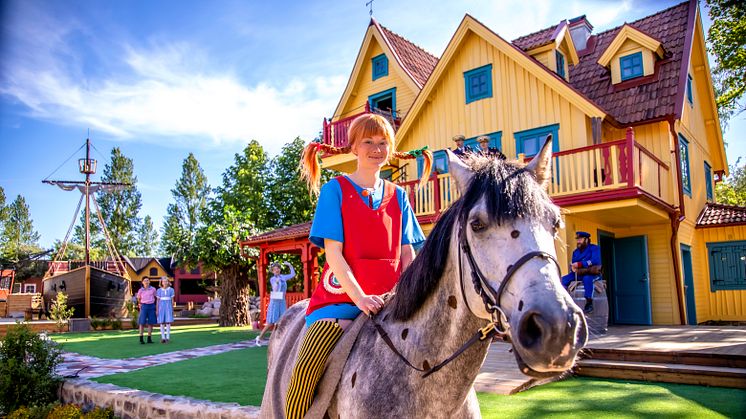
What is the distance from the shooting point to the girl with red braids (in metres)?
2.40

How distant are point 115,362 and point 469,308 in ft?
37.1

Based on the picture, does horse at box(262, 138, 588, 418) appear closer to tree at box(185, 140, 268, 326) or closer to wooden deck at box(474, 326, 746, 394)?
wooden deck at box(474, 326, 746, 394)

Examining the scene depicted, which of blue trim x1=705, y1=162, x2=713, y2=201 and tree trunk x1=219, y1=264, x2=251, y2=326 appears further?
tree trunk x1=219, y1=264, x2=251, y2=326

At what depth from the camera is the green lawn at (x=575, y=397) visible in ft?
17.5

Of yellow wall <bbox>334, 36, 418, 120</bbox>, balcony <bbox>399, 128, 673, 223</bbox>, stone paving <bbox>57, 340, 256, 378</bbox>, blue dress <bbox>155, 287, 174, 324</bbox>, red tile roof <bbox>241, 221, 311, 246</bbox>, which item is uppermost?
yellow wall <bbox>334, 36, 418, 120</bbox>

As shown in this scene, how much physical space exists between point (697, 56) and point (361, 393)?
19.6 metres

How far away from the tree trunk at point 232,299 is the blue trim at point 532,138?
43.8 feet

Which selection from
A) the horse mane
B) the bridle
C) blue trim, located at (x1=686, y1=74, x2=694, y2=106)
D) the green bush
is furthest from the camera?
blue trim, located at (x1=686, y1=74, x2=694, y2=106)

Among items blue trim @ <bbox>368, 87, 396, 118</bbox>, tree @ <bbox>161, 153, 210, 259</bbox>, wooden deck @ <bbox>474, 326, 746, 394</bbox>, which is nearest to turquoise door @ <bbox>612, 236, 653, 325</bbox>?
wooden deck @ <bbox>474, 326, 746, 394</bbox>

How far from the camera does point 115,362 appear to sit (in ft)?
36.3

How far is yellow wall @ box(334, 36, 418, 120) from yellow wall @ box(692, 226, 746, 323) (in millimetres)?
10464

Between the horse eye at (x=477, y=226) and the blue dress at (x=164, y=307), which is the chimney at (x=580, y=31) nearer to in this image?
the blue dress at (x=164, y=307)

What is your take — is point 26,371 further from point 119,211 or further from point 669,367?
point 119,211

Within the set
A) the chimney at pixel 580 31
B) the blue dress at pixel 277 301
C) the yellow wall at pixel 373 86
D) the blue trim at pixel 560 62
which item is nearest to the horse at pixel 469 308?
the blue dress at pixel 277 301
